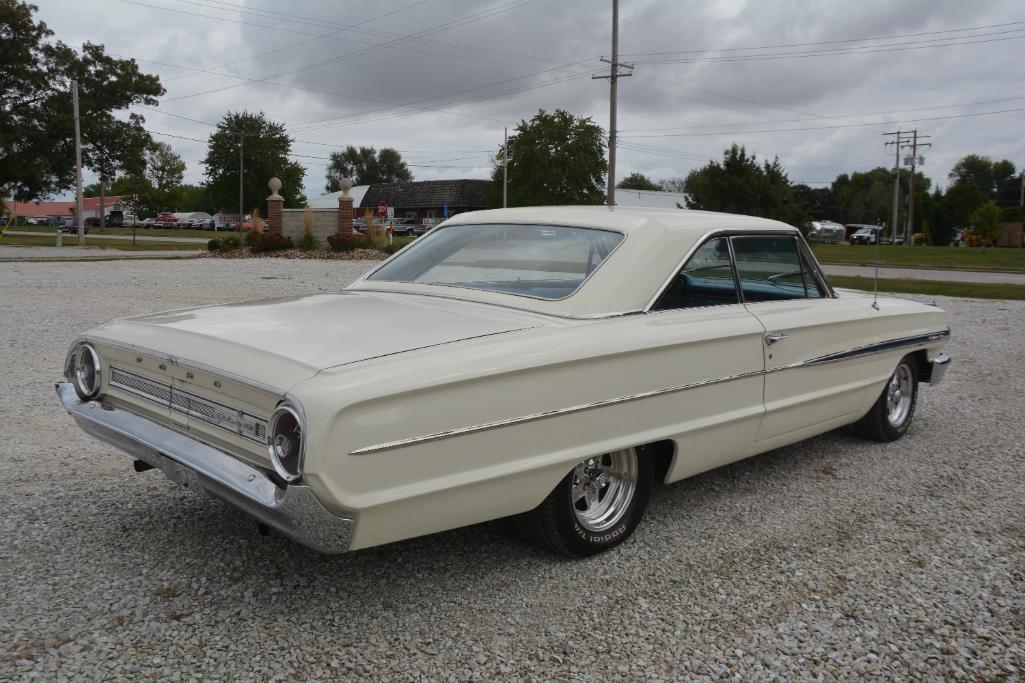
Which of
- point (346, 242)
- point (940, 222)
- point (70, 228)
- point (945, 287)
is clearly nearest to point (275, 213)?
point (346, 242)

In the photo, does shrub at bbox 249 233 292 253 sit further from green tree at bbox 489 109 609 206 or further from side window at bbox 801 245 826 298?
green tree at bbox 489 109 609 206

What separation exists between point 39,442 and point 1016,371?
785 cm

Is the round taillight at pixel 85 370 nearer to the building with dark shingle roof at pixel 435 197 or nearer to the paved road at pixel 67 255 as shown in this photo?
the paved road at pixel 67 255

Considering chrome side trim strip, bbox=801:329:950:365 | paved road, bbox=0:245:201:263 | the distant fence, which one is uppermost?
the distant fence

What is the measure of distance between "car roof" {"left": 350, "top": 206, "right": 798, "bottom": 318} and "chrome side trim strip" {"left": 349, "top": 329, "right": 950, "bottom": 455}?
13.8 inches

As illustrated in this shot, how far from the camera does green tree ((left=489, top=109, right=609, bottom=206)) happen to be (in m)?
71.7

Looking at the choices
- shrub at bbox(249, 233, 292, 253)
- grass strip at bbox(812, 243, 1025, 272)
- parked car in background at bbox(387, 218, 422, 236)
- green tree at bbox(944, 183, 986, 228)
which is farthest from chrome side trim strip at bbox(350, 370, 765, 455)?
green tree at bbox(944, 183, 986, 228)

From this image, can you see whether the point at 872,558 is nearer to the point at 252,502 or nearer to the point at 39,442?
the point at 252,502

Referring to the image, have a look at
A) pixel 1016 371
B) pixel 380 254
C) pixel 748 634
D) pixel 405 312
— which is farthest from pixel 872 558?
pixel 380 254

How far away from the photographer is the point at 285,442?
2561mm

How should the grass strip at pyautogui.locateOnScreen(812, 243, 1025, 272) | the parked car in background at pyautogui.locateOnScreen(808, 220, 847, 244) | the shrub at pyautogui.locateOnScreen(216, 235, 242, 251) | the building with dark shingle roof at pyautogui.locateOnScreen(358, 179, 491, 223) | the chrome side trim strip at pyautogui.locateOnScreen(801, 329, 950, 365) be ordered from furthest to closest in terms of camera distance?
the building with dark shingle roof at pyautogui.locateOnScreen(358, 179, 491, 223), the parked car in background at pyautogui.locateOnScreen(808, 220, 847, 244), the shrub at pyautogui.locateOnScreen(216, 235, 242, 251), the grass strip at pyautogui.locateOnScreen(812, 243, 1025, 272), the chrome side trim strip at pyautogui.locateOnScreen(801, 329, 950, 365)

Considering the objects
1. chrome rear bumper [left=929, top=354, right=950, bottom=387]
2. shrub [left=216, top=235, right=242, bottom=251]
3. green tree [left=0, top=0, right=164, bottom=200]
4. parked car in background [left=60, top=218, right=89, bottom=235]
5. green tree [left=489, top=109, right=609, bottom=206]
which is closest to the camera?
chrome rear bumper [left=929, top=354, right=950, bottom=387]

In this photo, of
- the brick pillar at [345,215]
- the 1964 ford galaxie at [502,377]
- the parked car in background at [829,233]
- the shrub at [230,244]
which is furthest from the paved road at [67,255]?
the parked car in background at [829,233]

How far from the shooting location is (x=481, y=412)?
2.77m
